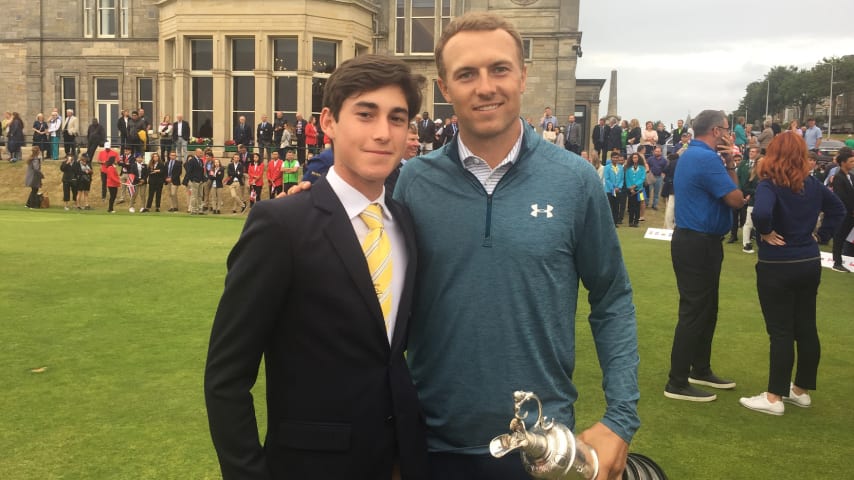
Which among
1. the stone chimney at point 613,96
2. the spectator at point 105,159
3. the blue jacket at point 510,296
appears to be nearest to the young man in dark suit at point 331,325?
the blue jacket at point 510,296

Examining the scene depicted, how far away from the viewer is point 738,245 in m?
18.2

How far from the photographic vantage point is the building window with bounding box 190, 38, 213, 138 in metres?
34.2

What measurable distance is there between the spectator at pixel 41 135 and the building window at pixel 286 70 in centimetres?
987

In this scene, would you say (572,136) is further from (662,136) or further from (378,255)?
(378,255)

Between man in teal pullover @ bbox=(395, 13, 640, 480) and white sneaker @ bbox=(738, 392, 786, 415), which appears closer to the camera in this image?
man in teal pullover @ bbox=(395, 13, 640, 480)

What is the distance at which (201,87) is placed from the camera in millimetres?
34375

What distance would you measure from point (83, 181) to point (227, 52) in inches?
405

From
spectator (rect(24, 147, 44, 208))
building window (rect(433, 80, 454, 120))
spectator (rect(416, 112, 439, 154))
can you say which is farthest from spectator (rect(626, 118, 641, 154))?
spectator (rect(24, 147, 44, 208))

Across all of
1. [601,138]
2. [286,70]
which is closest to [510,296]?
[601,138]

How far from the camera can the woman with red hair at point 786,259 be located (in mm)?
5922

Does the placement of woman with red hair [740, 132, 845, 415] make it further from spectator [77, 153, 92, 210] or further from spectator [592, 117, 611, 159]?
spectator [77, 153, 92, 210]

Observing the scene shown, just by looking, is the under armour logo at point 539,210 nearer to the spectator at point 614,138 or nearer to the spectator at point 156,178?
the spectator at point 156,178

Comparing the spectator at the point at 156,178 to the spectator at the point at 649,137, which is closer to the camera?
the spectator at the point at 156,178

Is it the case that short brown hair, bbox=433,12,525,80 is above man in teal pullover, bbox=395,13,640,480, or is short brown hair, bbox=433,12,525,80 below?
above
